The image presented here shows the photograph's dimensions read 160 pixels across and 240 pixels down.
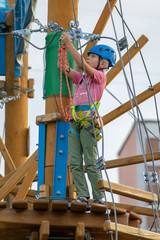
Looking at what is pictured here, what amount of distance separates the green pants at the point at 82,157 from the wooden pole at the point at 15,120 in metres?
A: 4.84

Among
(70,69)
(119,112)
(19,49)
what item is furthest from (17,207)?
(19,49)

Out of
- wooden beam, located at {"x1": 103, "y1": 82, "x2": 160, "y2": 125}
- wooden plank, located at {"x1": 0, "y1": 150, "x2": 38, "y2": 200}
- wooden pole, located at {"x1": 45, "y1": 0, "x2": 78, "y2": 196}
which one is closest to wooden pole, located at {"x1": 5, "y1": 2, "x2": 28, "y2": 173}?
wooden plank, located at {"x1": 0, "y1": 150, "x2": 38, "y2": 200}

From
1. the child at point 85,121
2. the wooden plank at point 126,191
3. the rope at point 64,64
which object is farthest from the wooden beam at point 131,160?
the wooden plank at point 126,191

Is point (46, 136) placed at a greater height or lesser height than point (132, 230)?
greater

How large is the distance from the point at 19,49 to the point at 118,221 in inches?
225

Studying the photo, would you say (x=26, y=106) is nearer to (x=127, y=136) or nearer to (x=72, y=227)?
(x=72, y=227)

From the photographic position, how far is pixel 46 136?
763cm

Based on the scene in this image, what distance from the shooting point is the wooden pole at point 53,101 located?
24.6 feet

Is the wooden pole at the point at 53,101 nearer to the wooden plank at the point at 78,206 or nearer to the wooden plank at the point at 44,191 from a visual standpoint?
the wooden plank at the point at 44,191

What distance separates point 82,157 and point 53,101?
3.08 feet

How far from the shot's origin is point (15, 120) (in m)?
12.0

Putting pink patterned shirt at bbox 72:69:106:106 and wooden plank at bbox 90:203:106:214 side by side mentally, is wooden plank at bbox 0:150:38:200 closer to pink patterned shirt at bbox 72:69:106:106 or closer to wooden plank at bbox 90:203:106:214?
pink patterned shirt at bbox 72:69:106:106

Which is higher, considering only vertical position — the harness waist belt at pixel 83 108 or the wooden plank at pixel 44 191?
the harness waist belt at pixel 83 108

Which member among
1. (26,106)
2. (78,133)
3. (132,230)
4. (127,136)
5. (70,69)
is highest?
(127,136)
